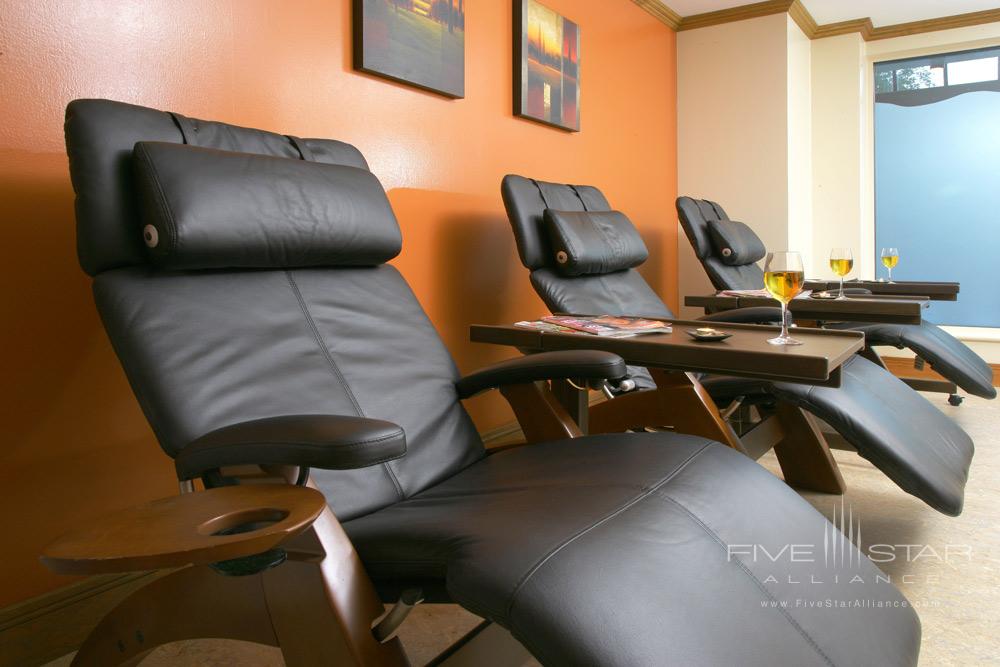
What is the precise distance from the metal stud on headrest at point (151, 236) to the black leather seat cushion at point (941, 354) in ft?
7.72

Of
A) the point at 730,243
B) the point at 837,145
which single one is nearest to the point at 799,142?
the point at 837,145

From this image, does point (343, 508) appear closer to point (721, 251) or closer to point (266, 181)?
point (266, 181)

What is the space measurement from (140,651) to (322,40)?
1.61m

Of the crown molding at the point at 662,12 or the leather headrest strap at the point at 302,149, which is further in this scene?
the crown molding at the point at 662,12

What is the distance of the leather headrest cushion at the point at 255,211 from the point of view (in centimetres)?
113

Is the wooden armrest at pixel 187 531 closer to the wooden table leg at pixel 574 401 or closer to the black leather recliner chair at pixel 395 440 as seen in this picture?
the black leather recliner chair at pixel 395 440

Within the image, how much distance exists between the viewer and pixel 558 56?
3039 mm

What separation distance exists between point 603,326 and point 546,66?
1678 mm

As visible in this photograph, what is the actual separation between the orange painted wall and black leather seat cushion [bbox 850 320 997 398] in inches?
50.8

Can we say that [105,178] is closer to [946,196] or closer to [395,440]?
[395,440]

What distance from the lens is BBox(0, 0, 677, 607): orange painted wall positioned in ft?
4.56

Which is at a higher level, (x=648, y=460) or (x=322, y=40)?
(x=322, y=40)

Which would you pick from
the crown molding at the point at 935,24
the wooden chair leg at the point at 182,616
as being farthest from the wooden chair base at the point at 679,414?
the crown molding at the point at 935,24

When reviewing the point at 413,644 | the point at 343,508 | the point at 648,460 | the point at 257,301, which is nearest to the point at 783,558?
the point at 648,460
